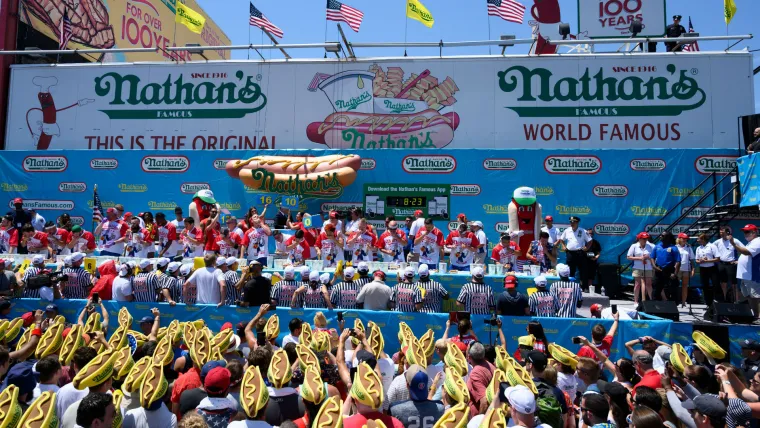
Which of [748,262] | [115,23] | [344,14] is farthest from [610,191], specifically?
[115,23]

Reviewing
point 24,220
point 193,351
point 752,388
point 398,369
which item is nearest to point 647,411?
point 752,388

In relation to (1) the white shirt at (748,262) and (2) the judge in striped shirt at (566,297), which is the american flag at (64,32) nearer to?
(2) the judge in striped shirt at (566,297)

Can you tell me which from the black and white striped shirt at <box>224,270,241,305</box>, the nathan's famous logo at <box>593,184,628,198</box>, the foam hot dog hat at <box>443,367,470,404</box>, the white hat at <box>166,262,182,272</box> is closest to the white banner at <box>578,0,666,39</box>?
the nathan's famous logo at <box>593,184,628,198</box>

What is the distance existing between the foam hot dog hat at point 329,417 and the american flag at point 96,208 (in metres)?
14.3

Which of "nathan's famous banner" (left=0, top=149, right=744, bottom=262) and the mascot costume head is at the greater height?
"nathan's famous banner" (left=0, top=149, right=744, bottom=262)

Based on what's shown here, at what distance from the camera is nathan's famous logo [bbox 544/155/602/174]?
14664 mm

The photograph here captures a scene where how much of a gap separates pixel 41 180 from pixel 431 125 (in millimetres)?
13040

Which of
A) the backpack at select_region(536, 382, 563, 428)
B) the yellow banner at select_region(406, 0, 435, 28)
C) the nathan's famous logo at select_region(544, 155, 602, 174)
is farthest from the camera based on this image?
the yellow banner at select_region(406, 0, 435, 28)

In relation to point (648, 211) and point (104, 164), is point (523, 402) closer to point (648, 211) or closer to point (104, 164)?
point (648, 211)

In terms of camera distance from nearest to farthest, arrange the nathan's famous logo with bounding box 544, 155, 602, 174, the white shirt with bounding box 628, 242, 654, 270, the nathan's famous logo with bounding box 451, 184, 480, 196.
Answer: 1. the white shirt with bounding box 628, 242, 654, 270
2. the nathan's famous logo with bounding box 544, 155, 602, 174
3. the nathan's famous logo with bounding box 451, 184, 480, 196

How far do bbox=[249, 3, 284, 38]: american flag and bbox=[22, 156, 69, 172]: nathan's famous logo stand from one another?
305 inches

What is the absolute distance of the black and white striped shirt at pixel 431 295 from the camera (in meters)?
8.33

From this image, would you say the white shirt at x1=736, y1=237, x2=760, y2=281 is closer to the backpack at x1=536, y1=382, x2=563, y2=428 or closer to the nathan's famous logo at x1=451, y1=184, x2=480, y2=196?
the nathan's famous logo at x1=451, y1=184, x2=480, y2=196

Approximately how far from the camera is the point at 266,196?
16.2m
